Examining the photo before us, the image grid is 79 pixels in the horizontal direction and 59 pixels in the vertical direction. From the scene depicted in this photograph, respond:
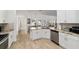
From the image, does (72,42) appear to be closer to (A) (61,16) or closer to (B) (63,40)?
(B) (63,40)

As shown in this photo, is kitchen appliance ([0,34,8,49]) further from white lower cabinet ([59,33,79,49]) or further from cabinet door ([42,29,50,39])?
white lower cabinet ([59,33,79,49])

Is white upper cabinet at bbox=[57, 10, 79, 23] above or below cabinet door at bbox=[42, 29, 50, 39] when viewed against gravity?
above

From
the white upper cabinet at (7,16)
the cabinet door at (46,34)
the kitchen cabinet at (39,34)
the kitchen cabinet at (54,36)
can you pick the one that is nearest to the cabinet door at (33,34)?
the kitchen cabinet at (39,34)

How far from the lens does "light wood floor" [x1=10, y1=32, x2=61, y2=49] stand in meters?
1.89

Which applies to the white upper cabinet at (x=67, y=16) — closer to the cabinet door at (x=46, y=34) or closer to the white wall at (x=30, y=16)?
the white wall at (x=30, y=16)

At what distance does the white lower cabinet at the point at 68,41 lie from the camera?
1.86 meters

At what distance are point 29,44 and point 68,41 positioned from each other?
795 millimetres

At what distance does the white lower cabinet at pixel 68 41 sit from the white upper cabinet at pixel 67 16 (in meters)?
0.30

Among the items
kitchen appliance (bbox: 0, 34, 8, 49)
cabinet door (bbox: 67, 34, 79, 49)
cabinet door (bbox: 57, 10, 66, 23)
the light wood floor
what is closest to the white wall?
cabinet door (bbox: 57, 10, 66, 23)

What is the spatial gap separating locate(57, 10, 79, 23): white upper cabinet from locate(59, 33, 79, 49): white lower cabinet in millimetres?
295

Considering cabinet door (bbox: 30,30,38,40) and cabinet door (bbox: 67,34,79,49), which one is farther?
cabinet door (bbox: 30,30,38,40)

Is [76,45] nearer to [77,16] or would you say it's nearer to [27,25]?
[77,16]
